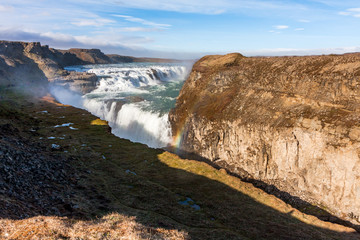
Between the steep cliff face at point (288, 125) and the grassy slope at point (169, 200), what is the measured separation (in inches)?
324

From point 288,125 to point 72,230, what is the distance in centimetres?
3329

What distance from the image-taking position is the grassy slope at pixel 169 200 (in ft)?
64.8

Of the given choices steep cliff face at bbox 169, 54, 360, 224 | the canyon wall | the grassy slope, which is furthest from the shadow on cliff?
the canyon wall

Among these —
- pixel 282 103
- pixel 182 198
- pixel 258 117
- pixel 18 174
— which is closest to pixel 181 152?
pixel 258 117

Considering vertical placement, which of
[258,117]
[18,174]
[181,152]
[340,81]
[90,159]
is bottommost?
[181,152]

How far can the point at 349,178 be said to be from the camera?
2892 cm

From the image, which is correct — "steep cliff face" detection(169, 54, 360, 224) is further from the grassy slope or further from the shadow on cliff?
the grassy slope

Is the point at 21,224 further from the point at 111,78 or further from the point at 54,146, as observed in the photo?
the point at 111,78

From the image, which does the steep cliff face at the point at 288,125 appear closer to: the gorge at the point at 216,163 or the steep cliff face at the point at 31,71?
the gorge at the point at 216,163

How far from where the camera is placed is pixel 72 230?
41.6ft

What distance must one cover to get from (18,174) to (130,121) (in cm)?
4985

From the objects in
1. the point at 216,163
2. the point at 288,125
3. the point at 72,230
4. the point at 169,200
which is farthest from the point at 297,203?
the point at 72,230

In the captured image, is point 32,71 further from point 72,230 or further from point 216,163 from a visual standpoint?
point 72,230

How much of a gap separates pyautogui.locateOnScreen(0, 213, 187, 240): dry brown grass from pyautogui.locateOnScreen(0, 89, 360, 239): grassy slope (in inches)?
2.9
